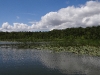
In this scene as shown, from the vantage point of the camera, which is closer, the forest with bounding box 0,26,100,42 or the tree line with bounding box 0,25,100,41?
the forest with bounding box 0,26,100,42

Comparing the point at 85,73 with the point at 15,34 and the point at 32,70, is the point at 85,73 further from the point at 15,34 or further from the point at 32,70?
the point at 15,34

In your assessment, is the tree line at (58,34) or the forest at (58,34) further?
the tree line at (58,34)

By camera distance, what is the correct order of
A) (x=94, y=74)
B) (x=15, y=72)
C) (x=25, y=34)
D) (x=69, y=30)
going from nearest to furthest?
(x=94, y=74), (x=15, y=72), (x=69, y=30), (x=25, y=34)

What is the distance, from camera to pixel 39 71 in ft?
66.4

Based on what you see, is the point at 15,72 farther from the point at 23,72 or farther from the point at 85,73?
the point at 85,73

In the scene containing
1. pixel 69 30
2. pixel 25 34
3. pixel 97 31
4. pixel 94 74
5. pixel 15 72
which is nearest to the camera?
pixel 94 74

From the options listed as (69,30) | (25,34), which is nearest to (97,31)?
(69,30)

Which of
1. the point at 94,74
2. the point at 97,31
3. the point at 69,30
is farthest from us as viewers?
the point at 69,30

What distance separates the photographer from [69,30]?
148375 mm

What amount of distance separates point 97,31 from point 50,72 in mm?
102960

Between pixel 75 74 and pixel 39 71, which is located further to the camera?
pixel 39 71

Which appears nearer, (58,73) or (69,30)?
(58,73)

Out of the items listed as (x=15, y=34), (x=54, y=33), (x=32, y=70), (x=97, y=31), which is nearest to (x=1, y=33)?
(x=15, y=34)

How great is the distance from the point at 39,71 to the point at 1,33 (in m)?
168
